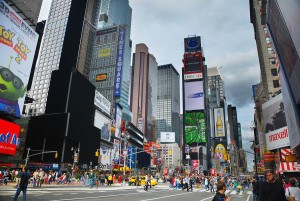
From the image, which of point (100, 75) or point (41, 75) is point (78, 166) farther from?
point (41, 75)

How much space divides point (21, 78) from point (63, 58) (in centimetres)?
9935

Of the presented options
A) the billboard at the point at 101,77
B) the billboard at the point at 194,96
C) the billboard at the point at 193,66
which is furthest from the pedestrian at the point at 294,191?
the billboard at the point at 101,77

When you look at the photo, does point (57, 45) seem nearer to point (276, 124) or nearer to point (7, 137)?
point (7, 137)

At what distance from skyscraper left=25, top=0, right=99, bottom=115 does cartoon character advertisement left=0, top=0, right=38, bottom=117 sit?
301 feet

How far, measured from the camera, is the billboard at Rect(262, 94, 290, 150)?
35.2m

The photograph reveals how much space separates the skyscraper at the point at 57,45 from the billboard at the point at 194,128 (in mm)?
69529

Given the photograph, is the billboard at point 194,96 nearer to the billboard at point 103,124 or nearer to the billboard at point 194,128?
the billboard at point 194,128

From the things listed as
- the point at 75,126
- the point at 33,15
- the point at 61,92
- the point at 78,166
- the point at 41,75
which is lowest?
the point at 78,166

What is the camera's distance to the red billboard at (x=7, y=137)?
3888 cm

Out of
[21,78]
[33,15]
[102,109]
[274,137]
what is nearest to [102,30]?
[102,109]

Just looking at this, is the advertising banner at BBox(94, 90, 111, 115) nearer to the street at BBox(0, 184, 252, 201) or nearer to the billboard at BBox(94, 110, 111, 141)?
the billboard at BBox(94, 110, 111, 141)

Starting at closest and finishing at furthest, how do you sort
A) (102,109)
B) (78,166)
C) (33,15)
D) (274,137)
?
(274,137) < (33,15) < (78,166) < (102,109)

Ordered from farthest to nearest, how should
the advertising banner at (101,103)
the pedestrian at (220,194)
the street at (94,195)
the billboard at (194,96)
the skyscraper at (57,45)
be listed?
1. the billboard at (194,96)
2. the skyscraper at (57,45)
3. the advertising banner at (101,103)
4. the street at (94,195)
5. the pedestrian at (220,194)

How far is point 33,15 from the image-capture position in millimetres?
54750
